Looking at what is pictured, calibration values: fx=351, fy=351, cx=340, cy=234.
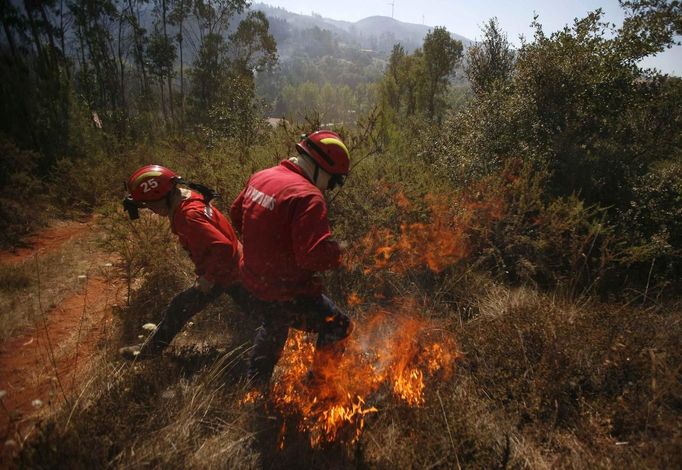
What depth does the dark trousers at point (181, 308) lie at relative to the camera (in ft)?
9.85

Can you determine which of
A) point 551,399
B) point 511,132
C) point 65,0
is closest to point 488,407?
point 551,399

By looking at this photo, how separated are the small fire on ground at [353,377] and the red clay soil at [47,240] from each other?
4.58m

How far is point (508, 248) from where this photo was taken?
489 cm

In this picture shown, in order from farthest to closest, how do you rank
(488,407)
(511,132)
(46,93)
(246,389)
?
(46,93), (511,132), (488,407), (246,389)

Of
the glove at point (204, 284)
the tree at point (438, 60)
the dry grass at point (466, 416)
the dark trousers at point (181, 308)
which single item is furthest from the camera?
the tree at point (438, 60)

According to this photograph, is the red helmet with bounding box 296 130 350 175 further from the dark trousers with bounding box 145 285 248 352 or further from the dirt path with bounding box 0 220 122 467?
the dirt path with bounding box 0 220 122 467

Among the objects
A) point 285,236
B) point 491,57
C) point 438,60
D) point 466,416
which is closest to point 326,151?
point 285,236

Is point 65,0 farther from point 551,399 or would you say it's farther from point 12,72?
point 551,399

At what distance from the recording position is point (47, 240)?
663cm

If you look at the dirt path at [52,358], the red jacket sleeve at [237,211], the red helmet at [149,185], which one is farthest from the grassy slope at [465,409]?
the red helmet at [149,185]

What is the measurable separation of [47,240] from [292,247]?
6.82 meters

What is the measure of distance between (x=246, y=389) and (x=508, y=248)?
12.8 ft

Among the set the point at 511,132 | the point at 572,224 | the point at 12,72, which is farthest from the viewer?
the point at 12,72

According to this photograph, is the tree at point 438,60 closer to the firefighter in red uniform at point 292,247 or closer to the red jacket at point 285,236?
the firefighter in red uniform at point 292,247
